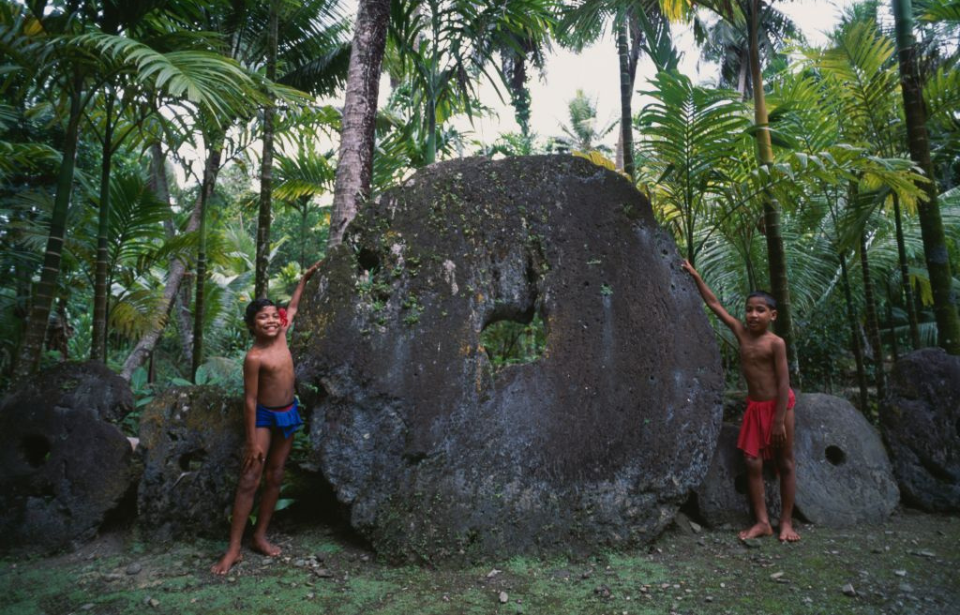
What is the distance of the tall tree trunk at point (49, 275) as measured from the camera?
11.5ft

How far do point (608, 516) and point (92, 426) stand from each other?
2.93 m

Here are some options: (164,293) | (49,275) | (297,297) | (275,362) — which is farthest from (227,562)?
(164,293)

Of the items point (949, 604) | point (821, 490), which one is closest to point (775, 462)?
point (821, 490)

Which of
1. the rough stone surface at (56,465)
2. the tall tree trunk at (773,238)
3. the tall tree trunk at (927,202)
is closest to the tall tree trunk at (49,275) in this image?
the rough stone surface at (56,465)

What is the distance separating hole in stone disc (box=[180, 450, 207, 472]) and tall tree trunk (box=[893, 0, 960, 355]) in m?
5.20

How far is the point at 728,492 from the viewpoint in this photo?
362 centimetres

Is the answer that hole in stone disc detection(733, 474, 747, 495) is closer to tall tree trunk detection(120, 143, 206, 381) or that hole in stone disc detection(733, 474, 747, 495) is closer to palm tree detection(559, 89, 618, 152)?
tall tree trunk detection(120, 143, 206, 381)

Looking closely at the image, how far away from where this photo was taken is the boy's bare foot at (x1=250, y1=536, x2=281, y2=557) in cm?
307

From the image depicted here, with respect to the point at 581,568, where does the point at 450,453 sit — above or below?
above

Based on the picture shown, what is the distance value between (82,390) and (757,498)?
13.2ft

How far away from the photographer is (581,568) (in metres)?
2.97

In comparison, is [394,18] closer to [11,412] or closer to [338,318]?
[338,318]

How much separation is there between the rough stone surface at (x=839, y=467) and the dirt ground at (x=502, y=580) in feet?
1.02

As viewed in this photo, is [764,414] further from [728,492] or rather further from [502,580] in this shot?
[502,580]
